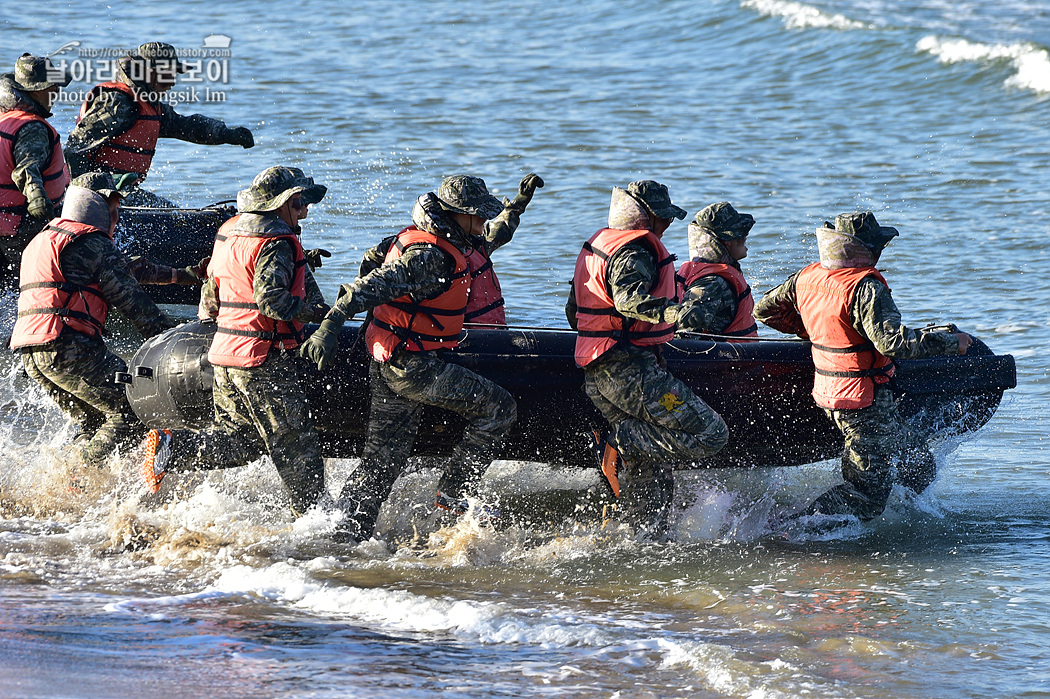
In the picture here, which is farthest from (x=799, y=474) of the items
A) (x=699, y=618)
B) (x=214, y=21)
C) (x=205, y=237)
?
(x=214, y=21)

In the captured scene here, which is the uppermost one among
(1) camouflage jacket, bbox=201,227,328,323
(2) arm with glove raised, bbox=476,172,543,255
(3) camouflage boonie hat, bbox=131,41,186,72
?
(3) camouflage boonie hat, bbox=131,41,186,72

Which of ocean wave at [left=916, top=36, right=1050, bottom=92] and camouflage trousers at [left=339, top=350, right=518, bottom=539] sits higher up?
ocean wave at [left=916, top=36, right=1050, bottom=92]

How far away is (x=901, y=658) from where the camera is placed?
17.9 ft

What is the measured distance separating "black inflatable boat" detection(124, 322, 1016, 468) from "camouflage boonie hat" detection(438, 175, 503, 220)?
83 cm

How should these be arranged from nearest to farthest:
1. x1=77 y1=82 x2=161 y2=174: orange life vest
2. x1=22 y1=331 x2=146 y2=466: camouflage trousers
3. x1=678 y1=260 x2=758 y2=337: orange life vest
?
x1=22 y1=331 x2=146 y2=466: camouflage trousers < x1=678 y1=260 x2=758 y2=337: orange life vest < x1=77 y1=82 x2=161 y2=174: orange life vest

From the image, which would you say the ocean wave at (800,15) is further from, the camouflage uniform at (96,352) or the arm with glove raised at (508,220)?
the camouflage uniform at (96,352)

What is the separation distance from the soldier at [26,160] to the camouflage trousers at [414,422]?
2896mm

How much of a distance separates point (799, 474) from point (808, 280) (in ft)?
5.73

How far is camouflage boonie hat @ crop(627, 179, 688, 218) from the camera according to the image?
6.27 metres

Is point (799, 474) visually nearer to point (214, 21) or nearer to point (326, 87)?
point (326, 87)

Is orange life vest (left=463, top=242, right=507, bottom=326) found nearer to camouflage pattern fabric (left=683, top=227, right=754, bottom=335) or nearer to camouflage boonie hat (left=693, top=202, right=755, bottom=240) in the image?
camouflage pattern fabric (left=683, top=227, right=754, bottom=335)

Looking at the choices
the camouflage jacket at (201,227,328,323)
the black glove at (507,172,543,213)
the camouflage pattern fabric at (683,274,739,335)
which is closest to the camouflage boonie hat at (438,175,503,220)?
the black glove at (507,172,543,213)

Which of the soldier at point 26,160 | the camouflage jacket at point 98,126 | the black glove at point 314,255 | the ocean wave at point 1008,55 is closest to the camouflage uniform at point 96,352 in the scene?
the black glove at point 314,255

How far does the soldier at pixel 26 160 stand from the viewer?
7.98 meters
